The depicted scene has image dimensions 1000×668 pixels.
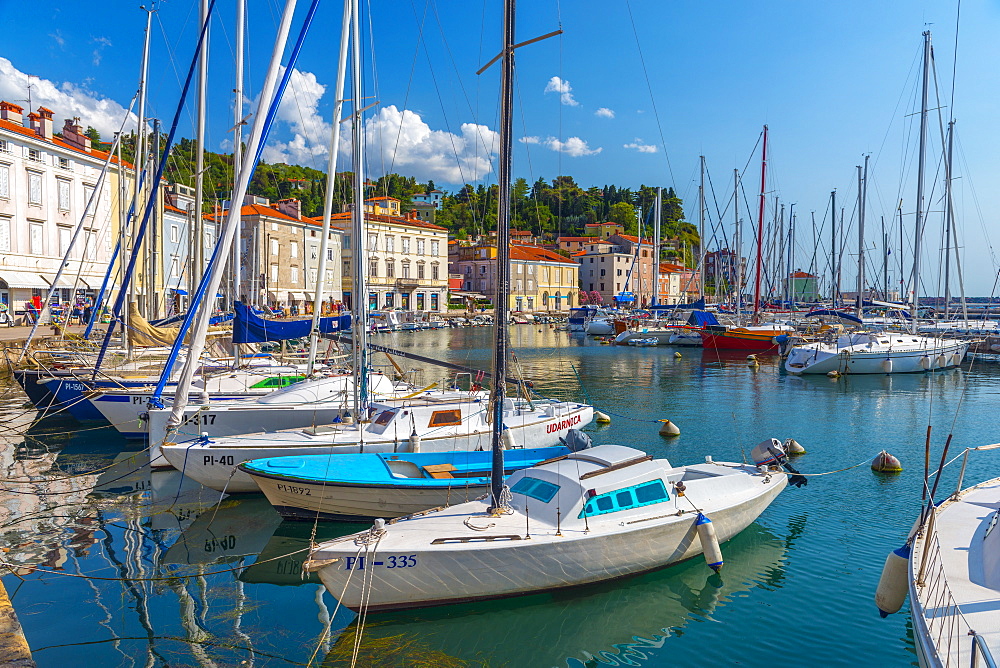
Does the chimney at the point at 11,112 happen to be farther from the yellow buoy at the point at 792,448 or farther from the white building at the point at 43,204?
the yellow buoy at the point at 792,448

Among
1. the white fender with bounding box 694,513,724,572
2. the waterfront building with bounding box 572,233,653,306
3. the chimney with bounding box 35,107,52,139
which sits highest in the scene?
the chimney with bounding box 35,107,52,139

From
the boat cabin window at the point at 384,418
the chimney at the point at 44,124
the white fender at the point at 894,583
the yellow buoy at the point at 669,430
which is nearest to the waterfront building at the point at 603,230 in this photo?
the chimney at the point at 44,124

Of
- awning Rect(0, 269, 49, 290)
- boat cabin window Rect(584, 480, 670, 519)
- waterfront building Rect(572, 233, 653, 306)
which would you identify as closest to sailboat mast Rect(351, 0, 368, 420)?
boat cabin window Rect(584, 480, 670, 519)

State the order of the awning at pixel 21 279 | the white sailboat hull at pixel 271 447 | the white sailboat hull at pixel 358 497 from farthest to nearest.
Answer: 1. the awning at pixel 21 279
2. the white sailboat hull at pixel 271 447
3. the white sailboat hull at pixel 358 497

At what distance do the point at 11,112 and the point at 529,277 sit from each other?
66.7 meters

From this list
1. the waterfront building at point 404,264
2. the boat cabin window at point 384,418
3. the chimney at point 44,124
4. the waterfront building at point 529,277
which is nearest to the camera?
the boat cabin window at point 384,418

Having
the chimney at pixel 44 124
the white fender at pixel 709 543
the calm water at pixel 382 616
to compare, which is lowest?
the calm water at pixel 382 616

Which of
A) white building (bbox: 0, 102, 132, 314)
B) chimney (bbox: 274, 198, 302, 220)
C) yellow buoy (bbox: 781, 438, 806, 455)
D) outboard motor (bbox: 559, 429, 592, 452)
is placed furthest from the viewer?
chimney (bbox: 274, 198, 302, 220)

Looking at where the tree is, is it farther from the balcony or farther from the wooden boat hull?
the wooden boat hull

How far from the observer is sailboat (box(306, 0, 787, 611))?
960cm

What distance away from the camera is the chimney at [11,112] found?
43.6 m

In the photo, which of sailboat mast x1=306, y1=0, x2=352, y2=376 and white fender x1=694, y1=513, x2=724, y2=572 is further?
sailboat mast x1=306, y1=0, x2=352, y2=376

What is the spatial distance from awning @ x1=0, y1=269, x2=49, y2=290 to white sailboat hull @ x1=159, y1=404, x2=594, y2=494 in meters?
32.9

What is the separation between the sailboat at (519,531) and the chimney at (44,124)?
4792cm
